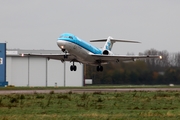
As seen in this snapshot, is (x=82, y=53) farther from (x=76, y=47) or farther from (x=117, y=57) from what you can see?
(x=117, y=57)

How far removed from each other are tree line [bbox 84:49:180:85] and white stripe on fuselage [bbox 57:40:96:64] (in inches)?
296

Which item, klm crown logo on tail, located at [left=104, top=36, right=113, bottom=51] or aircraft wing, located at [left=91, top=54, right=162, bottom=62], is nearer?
aircraft wing, located at [left=91, top=54, right=162, bottom=62]

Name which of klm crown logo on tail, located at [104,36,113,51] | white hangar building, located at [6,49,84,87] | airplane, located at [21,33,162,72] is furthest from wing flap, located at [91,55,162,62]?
white hangar building, located at [6,49,84,87]

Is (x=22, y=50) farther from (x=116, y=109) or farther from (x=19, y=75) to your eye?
(x=116, y=109)

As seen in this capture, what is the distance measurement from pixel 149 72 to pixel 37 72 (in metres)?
28.6

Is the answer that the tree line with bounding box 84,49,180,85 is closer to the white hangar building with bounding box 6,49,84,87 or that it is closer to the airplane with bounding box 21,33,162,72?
the airplane with bounding box 21,33,162,72

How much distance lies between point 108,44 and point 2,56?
1819cm

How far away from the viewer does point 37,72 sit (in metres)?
80.9

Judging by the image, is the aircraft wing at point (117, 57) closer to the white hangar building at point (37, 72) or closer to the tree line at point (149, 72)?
the tree line at point (149, 72)

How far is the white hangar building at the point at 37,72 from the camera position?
7988 cm

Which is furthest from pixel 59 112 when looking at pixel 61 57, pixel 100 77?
pixel 100 77

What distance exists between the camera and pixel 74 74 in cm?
8275

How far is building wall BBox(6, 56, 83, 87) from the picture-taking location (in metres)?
79.9

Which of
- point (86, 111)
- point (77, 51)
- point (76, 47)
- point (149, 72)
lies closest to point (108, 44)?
point (149, 72)
